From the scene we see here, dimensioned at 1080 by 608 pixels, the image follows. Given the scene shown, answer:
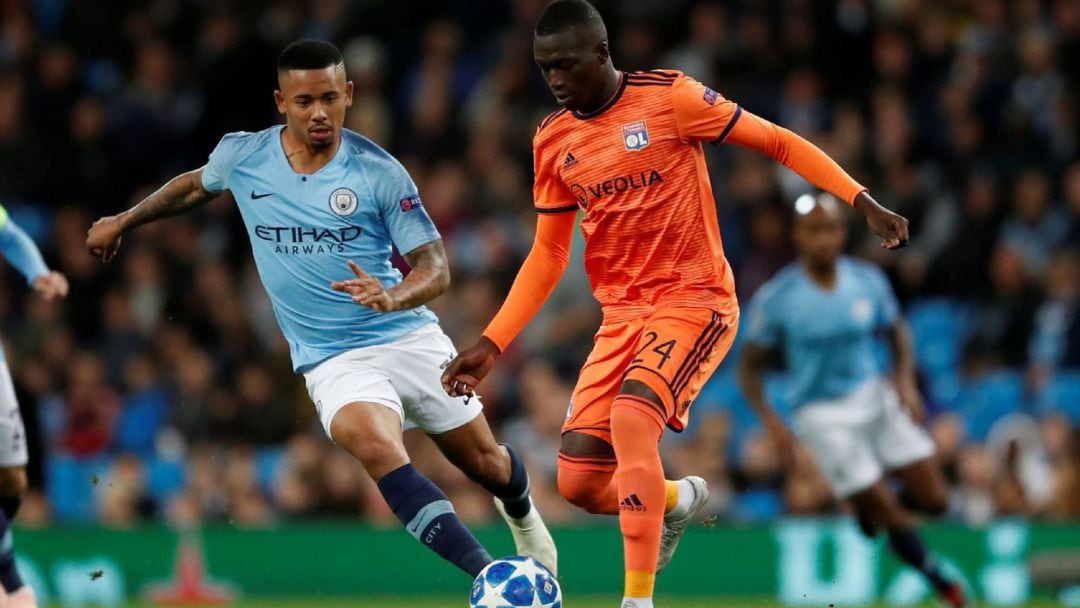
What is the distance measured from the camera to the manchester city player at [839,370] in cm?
1129

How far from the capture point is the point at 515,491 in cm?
862

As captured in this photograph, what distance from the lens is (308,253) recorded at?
809 cm

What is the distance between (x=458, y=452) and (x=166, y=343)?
711 centimetres

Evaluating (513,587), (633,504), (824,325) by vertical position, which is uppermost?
(633,504)

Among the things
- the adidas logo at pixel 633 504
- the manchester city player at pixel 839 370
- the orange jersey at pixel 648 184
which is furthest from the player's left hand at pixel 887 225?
the manchester city player at pixel 839 370

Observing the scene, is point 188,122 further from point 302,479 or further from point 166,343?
point 302,479

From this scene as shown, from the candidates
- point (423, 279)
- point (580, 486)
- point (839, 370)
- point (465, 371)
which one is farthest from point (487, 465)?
point (839, 370)

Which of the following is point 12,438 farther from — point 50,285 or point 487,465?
point 487,465

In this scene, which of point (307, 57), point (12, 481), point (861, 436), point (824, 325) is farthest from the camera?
point (824, 325)

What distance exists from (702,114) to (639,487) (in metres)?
1.57

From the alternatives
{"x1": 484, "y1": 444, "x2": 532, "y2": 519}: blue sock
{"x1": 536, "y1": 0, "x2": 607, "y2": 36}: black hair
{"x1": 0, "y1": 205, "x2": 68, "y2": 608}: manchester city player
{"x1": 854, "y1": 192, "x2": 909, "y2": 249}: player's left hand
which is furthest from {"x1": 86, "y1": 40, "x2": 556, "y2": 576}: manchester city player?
{"x1": 854, "y1": 192, "x2": 909, "y2": 249}: player's left hand

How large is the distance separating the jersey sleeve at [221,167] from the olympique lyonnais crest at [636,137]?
1.77 m

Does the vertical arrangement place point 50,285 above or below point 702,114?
below

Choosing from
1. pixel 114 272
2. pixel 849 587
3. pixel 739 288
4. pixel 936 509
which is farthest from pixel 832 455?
pixel 114 272
